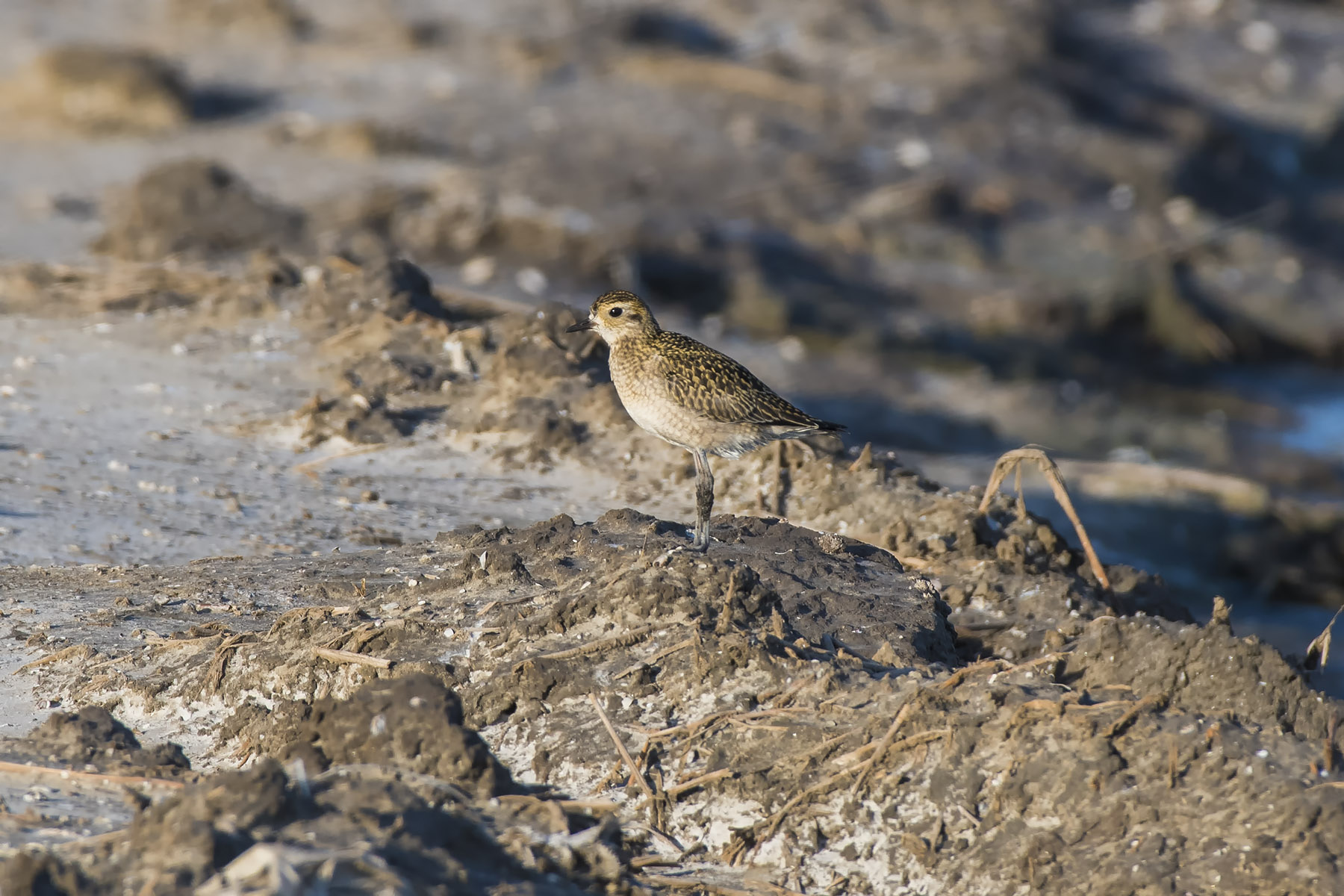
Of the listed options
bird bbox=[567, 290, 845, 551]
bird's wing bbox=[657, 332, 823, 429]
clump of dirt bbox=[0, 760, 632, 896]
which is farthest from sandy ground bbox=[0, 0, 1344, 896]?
bird's wing bbox=[657, 332, 823, 429]

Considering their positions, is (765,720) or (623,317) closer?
(765,720)

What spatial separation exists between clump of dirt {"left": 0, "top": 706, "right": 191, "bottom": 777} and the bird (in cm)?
214

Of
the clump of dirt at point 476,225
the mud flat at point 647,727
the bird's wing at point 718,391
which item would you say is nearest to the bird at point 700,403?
the bird's wing at point 718,391

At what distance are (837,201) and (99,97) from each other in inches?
313

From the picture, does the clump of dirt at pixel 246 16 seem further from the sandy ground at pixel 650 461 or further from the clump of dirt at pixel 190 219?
the clump of dirt at pixel 190 219

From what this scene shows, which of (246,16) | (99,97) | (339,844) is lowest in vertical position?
(99,97)

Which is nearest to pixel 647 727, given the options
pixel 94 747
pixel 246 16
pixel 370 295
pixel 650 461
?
pixel 94 747

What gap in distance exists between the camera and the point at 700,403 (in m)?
6.18

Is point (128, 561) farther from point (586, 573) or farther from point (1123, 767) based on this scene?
point (1123, 767)

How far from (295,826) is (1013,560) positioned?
3899 mm

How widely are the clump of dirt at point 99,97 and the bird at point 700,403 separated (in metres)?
11.5

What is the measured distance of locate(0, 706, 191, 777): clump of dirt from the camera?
479 centimetres

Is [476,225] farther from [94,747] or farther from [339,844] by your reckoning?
[339,844]

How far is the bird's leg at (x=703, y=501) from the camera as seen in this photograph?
5875 mm
